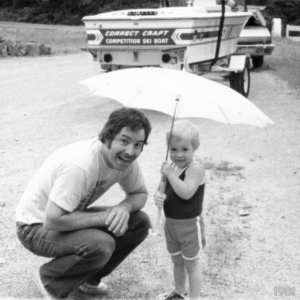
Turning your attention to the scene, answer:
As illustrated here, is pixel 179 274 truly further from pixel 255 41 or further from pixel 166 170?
pixel 255 41

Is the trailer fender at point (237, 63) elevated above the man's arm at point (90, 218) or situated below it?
below

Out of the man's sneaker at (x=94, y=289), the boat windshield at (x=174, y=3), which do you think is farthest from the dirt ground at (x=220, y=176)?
the boat windshield at (x=174, y=3)

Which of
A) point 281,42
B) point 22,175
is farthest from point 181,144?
point 281,42

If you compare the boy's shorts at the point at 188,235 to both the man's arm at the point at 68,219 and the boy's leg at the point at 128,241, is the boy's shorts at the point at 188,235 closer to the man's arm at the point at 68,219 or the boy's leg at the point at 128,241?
the boy's leg at the point at 128,241

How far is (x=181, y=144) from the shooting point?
145 inches

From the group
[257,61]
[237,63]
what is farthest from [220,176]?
[257,61]

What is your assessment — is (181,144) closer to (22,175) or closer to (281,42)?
(22,175)

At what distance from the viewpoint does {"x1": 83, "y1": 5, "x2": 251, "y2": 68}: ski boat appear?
9.14m

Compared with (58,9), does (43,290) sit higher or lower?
higher

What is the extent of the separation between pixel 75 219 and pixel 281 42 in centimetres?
2020

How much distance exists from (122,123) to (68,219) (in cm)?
58

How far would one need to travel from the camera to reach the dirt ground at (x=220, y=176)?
4.31 m

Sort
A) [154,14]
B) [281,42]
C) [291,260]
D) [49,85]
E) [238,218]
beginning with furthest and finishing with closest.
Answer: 1. [281,42]
2. [49,85]
3. [154,14]
4. [238,218]
5. [291,260]

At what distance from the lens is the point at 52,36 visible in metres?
26.0
